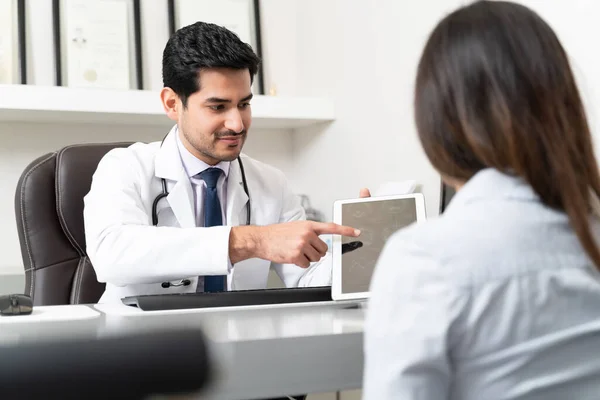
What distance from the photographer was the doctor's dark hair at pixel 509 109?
589mm

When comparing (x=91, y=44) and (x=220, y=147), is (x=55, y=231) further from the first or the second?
(x=91, y=44)

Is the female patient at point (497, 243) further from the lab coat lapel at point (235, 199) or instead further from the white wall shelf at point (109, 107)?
the white wall shelf at point (109, 107)

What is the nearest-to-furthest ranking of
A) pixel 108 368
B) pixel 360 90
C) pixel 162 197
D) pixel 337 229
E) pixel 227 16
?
pixel 108 368 < pixel 337 229 < pixel 162 197 < pixel 360 90 < pixel 227 16

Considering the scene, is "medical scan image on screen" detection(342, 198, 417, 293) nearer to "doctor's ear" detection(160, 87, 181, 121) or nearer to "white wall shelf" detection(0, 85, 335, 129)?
"doctor's ear" detection(160, 87, 181, 121)

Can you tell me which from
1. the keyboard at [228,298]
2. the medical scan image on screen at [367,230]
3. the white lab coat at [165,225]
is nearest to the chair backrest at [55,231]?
the white lab coat at [165,225]

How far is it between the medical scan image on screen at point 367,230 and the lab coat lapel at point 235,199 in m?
0.50

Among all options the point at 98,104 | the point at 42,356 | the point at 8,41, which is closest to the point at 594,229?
the point at 42,356

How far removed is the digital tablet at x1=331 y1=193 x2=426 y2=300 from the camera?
1222 millimetres

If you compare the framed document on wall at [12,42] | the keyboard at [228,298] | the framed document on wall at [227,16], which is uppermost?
the framed document on wall at [227,16]

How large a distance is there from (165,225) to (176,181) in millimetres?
109

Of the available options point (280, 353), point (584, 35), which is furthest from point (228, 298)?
point (584, 35)

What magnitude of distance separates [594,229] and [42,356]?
470mm

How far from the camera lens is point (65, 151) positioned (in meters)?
1.75

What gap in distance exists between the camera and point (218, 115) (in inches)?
69.7
